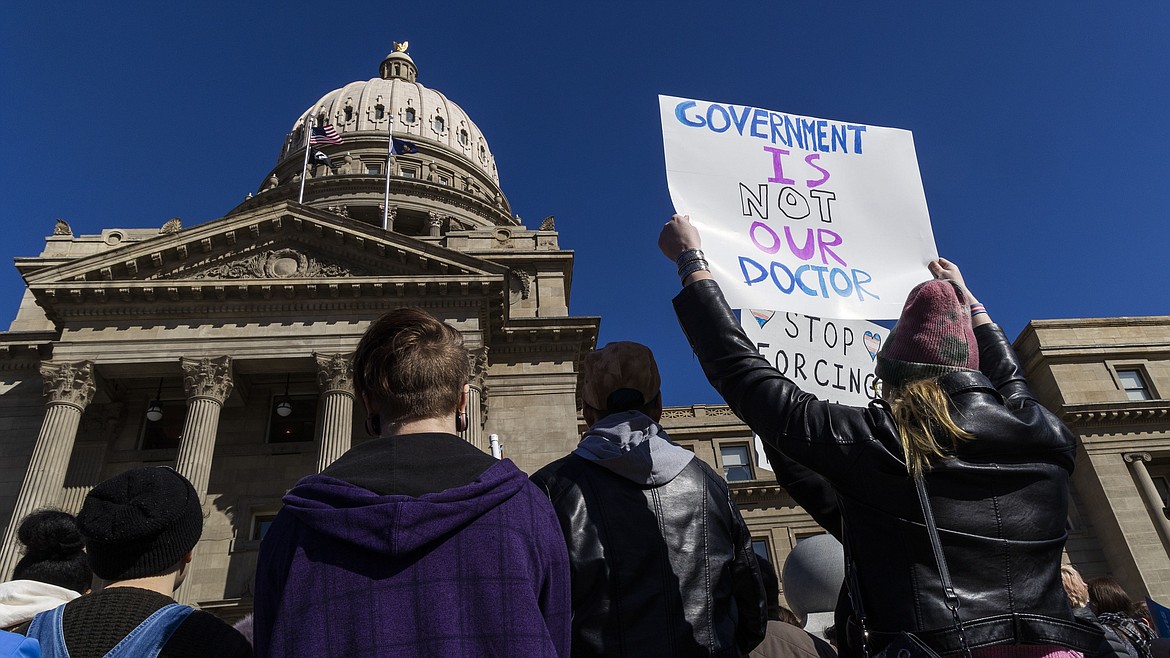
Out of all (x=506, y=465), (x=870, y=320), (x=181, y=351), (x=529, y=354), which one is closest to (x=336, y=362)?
(x=181, y=351)

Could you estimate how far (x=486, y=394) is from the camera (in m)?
24.3

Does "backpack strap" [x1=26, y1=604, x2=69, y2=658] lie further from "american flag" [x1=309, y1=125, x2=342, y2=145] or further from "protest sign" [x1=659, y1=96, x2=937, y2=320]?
"american flag" [x1=309, y1=125, x2=342, y2=145]

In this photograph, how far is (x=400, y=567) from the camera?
7.23ft

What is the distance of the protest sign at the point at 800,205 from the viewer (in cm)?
475

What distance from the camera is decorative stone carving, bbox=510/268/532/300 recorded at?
92.5 ft

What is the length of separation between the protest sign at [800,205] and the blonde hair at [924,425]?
70.3 inches

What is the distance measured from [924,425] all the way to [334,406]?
2030 cm

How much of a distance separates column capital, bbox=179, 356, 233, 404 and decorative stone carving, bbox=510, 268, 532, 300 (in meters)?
10.5

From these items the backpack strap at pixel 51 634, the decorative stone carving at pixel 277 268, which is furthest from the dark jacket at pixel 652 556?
the decorative stone carving at pixel 277 268

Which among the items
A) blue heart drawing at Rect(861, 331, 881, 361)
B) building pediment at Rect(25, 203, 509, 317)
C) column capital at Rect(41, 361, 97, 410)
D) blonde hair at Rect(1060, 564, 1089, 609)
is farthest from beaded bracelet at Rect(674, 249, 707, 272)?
column capital at Rect(41, 361, 97, 410)

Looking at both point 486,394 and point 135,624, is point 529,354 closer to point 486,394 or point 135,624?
point 486,394

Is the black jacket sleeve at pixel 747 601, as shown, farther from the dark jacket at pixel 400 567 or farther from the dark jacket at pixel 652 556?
the dark jacket at pixel 400 567

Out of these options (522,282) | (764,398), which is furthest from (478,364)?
(764,398)

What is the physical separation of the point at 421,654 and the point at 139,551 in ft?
4.89
